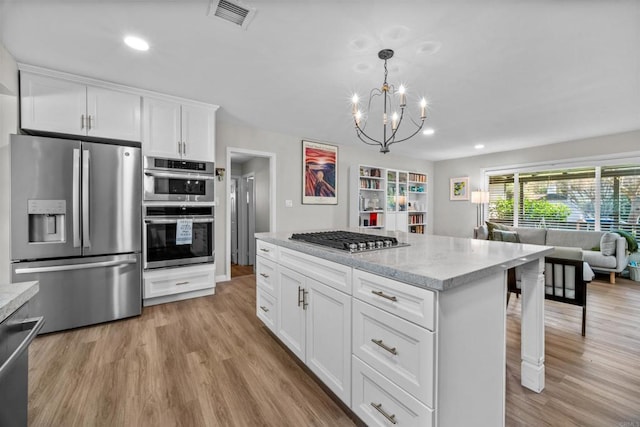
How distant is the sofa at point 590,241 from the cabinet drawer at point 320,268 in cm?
409

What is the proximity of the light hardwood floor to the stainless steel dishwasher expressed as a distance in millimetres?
744

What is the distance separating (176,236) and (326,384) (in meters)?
2.44

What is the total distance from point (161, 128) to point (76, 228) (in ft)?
4.43

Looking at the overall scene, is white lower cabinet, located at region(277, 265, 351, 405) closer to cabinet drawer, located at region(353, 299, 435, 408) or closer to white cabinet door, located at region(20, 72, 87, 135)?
cabinet drawer, located at region(353, 299, 435, 408)

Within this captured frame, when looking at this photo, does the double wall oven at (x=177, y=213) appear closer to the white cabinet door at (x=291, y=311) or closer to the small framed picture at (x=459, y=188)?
the white cabinet door at (x=291, y=311)

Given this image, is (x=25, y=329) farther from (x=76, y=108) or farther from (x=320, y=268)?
(x=76, y=108)

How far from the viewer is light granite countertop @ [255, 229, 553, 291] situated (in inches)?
41.1

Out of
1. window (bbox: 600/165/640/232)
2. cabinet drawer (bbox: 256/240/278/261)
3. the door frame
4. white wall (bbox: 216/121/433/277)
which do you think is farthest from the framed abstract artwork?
window (bbox: 600/165/640/232)

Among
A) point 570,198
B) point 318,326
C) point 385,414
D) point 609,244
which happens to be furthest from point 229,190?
point 570,198

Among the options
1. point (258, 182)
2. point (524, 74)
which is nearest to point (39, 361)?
point (258, 182)

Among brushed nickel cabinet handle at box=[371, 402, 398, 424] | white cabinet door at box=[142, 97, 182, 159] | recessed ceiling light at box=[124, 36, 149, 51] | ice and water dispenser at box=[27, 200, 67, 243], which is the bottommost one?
brushed nickel cabinet handle at box=[371, 402, 398, 424]

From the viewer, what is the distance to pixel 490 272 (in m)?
1.20

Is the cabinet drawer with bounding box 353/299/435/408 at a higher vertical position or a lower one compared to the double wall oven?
lower

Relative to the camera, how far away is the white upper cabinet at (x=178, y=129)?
119 inches
